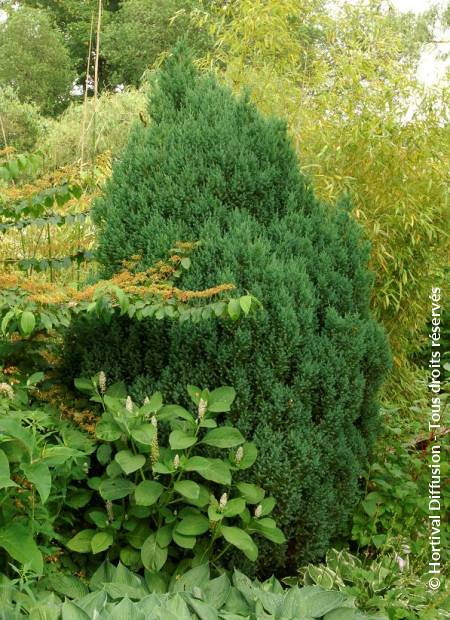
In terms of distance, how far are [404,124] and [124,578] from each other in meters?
3.14

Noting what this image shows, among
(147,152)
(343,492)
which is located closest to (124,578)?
(343,492)

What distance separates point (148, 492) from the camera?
8.01 ft

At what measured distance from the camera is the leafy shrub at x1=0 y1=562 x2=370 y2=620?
1814 mm

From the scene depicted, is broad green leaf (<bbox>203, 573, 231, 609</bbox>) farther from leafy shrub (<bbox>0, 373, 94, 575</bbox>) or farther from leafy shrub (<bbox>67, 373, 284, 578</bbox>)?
leafy shrub (<bbox>0, 373, 94, 575</bbox>)

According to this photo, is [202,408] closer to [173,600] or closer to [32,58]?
[173,600]

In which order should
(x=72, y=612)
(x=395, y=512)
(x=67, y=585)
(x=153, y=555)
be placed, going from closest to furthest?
(x=72, y=612) < (x=67, y=585) < (x=153, y=555) < (x=395, y=512)

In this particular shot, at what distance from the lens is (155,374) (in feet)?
9.20

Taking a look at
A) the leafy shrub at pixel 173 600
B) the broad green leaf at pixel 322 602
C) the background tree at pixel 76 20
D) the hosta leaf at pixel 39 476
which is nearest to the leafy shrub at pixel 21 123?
the background tree at pixel 76 20

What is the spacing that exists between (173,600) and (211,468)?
62 cm

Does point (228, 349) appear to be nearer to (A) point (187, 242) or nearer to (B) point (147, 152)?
(A) point (187, 242)

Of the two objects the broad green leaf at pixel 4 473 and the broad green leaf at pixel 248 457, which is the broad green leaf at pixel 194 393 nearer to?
the broad green leaf at pixel 248 457

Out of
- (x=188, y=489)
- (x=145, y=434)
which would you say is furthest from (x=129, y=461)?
(x=188, y=489)

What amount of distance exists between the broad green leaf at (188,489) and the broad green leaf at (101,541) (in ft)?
1.00

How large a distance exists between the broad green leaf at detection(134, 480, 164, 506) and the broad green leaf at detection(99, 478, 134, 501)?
0.07 metres
